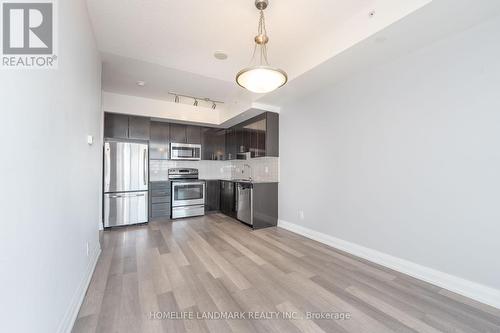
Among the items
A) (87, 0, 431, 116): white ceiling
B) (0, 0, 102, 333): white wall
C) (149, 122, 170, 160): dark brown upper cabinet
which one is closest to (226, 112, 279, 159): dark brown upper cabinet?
(87, 0, 431, 116): white ceiling

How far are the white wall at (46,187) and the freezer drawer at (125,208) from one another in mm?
2250

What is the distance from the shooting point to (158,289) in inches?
83.6

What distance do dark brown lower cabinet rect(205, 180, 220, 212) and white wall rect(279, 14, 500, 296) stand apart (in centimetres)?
292

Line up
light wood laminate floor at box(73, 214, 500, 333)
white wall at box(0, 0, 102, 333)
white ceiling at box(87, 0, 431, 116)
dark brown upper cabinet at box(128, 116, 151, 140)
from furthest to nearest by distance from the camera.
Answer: dark brown upper cabinet at box(128, 116, 151, 140) < white ceiling at box(87, 0, 431, 116) < light wood laminate floor at box(73, 214, 500, 333) < white wall at box(0, 0, 102, 333)

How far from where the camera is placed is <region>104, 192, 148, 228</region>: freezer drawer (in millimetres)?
4176

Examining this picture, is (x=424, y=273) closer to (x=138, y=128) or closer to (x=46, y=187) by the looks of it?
(x=46, y=187)

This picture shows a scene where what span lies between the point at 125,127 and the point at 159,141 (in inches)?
32.0

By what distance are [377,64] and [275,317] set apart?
10.4 feet

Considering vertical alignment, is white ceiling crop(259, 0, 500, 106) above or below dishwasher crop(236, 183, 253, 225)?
above

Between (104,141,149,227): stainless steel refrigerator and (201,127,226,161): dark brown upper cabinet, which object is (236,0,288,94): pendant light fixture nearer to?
(104,141,149,227): stainless steel refrigerator

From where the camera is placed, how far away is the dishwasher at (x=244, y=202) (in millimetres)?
4309

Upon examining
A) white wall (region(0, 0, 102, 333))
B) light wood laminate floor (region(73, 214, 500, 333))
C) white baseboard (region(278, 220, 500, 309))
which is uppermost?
white wall (region(0, 0, 102, 333))

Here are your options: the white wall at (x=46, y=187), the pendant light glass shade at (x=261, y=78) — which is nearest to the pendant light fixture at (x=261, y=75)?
the pendant light glass shade at (x=261, y=78)

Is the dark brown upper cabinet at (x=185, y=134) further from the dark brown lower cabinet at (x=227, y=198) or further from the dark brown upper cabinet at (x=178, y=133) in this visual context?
the dark brown lower cabinet at (x=227, y=198)
